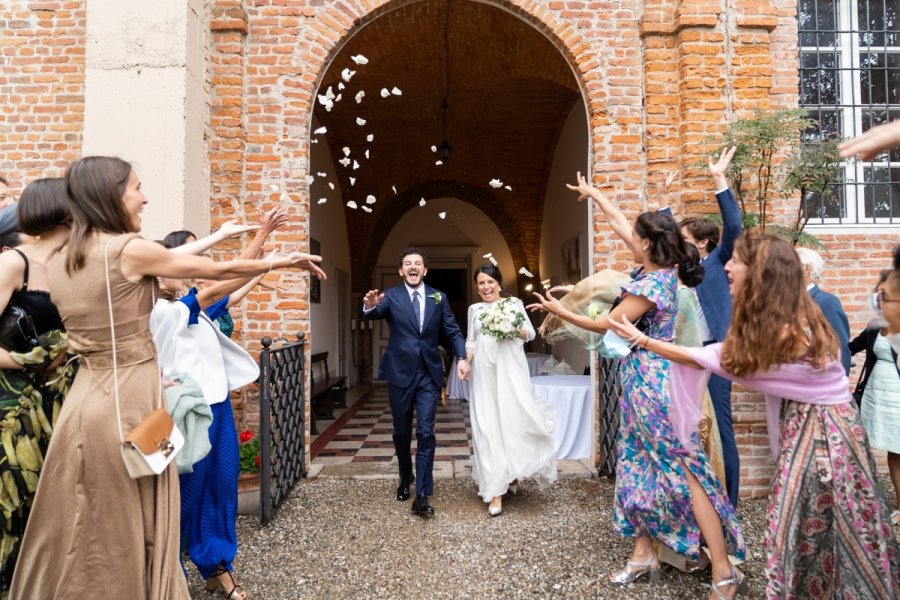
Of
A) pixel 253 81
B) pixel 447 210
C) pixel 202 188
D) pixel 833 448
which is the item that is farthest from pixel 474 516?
pixel 447 210

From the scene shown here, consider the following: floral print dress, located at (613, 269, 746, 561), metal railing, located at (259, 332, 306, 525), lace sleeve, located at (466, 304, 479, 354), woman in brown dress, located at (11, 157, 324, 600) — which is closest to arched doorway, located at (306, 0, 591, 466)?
metal railing, located at (259, 332, 306, 525)

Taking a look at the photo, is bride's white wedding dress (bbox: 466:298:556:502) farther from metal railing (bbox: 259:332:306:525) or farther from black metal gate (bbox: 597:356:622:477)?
metal railing (bbox: 259:332:306:525)

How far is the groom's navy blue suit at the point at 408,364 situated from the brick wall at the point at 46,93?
10.7ft

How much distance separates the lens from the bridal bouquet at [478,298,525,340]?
436 cm

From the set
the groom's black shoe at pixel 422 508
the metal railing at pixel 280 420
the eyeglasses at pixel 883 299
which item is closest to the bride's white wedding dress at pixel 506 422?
the groom's black shoe at pixel 422 508

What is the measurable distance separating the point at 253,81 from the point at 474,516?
4.14 m

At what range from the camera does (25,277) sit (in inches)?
86.6

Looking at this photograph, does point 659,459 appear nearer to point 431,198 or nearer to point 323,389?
point 323,389

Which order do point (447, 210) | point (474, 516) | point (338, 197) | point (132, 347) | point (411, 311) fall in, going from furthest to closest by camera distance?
point (447, 210) < point (338, 197) < point (411, 311) < point (474, 516) < point (132, 347)

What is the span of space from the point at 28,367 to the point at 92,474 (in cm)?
59

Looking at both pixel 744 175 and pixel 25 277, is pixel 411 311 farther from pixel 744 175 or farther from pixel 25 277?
pixel 744 175

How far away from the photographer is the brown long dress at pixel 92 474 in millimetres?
1993

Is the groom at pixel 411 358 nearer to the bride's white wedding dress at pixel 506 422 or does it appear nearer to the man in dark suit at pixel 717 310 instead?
the bride's white wedding dress at pixel 506 422

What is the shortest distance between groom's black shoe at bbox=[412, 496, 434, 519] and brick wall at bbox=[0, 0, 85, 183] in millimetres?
4273
